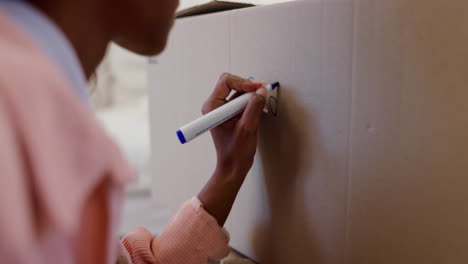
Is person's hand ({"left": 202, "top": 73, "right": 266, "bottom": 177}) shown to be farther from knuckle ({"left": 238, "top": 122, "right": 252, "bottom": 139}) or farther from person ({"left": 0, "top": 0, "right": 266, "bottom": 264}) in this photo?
person ({"left": 0, "top": 0, "right": 266, "bottom": 264})

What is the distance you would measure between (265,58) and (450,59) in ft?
0.59

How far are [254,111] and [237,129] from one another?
0.09 ft

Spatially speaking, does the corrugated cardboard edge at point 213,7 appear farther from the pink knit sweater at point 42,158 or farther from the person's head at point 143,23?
the pink knit sweater at point 42,158

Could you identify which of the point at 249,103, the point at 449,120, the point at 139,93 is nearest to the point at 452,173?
the point at 449,120

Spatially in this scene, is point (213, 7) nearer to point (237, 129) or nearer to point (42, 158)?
point (237, 129)

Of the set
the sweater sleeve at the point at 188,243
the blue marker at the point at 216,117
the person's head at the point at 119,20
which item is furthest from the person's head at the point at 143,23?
the sweater sleeve at the point at 188,243

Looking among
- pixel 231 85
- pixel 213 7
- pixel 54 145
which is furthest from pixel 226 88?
pixel 54 145

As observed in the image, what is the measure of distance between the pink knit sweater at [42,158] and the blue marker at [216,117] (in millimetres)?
220

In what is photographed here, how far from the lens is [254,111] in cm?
41

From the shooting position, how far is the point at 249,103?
16.1 inches

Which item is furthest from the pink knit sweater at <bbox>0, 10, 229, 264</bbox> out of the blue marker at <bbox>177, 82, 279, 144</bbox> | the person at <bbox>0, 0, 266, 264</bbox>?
the blue marker at <bbox>177, 82, 279, 144</bbox>

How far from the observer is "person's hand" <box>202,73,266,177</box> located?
16.3 inches

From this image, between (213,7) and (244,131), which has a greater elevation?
(213,7)

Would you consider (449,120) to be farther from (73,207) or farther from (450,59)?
(73,207)
